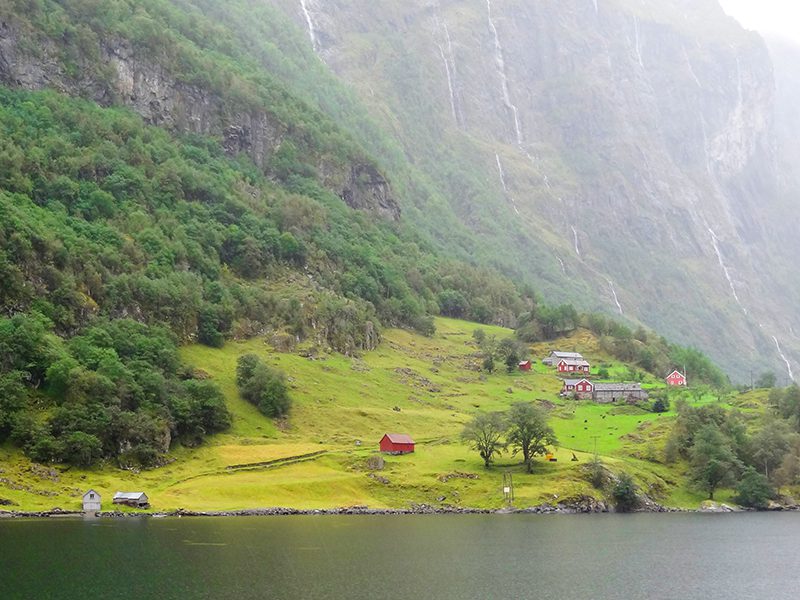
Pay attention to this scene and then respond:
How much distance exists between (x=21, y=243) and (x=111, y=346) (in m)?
26.9

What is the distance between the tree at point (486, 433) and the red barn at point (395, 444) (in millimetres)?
Result: 11489

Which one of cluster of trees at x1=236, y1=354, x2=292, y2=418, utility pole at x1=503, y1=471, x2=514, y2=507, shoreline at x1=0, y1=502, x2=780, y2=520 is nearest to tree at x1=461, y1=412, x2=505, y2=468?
utility pole at x1=503, y1=471, x2=514, y2=507

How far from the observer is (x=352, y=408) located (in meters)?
197

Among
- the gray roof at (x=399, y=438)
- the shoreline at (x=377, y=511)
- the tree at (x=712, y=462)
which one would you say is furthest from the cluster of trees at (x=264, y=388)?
the tree at (x=712, y=462)

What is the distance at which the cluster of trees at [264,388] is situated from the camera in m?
185

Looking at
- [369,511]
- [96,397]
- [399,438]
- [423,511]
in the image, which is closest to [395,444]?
[399,438]

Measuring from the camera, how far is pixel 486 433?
163m

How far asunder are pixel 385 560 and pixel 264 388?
93981 millimetres

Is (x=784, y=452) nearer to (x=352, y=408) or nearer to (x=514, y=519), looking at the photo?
(x=514, y=519)

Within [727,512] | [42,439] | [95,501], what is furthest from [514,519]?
[42,439]

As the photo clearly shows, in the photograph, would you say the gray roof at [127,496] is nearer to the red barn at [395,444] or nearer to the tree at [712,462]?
the red barn at [395,444]

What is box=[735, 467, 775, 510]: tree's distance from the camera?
164 m

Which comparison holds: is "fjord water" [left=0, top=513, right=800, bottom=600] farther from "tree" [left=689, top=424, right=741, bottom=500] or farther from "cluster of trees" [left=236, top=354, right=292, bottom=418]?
"cluster of trees" [left=236, top=354, right=292, bottom=418]

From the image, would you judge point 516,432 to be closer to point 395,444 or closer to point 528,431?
point 528,431
